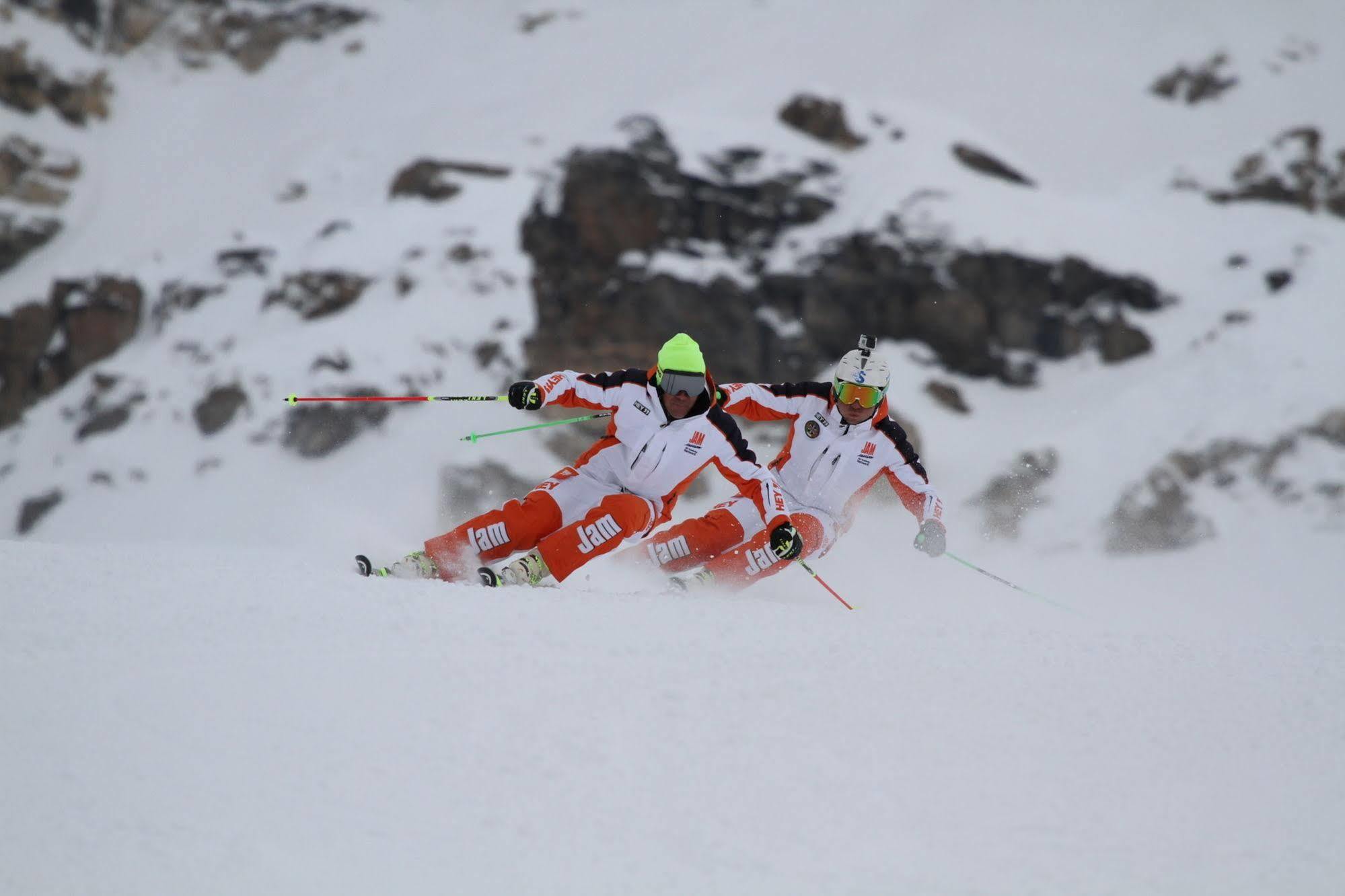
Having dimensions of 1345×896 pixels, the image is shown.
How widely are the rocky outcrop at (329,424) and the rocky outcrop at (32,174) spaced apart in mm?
12532

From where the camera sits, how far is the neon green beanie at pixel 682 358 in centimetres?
631

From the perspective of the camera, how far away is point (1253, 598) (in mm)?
15000

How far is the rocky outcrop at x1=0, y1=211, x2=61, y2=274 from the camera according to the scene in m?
25.7

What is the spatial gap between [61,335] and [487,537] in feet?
68.9

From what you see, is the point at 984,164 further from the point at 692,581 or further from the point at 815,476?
the point at 692,581

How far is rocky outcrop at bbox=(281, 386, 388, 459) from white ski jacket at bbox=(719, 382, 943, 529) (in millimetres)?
12502

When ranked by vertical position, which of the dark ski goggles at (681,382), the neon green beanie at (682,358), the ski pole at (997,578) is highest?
the neon green beanie at (682,358)

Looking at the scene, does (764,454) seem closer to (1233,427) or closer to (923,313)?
(923,313)

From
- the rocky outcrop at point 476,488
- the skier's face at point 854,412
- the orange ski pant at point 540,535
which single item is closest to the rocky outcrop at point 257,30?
the rocky outcrop at point 476,488

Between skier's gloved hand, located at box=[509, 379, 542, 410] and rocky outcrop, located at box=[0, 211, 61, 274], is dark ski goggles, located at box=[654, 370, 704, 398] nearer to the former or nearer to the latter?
skier's gloved hand, located at box=[509, 379, 542, 410]

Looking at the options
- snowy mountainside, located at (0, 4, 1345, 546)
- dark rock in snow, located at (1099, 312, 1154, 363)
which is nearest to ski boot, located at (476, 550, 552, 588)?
snowy mountainside, located at (0, 4, 1345, 546)

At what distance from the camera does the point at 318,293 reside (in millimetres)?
21094

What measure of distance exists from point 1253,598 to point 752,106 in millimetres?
13239

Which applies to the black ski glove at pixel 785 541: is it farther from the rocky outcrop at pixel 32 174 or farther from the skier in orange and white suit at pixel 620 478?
the rocky outcrop at pixel 32 174
